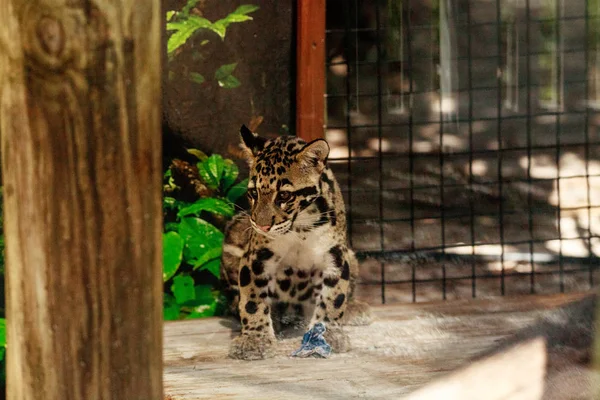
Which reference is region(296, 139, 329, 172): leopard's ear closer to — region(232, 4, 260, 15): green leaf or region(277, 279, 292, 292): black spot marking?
region(277, 279, 292, 292): black spot marking

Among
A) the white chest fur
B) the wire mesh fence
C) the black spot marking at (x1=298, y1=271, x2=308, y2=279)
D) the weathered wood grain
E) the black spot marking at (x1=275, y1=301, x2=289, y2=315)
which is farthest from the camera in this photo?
the wire mesh fence

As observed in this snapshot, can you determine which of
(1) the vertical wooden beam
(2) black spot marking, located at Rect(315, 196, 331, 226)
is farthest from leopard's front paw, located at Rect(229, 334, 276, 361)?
(1) the vertical wooden beam

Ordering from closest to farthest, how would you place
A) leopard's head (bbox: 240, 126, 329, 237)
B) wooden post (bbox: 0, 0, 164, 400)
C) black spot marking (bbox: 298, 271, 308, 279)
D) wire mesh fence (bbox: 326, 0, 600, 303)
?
wooden post (bbox: 0, 0, 164, 400)
leopard's head (bbox: 240, 126, 329, 237)
black spot marking (bbox: 298, 271, 308, 279)
wire mesh fence (bbox: 326, 0, 600, 303)

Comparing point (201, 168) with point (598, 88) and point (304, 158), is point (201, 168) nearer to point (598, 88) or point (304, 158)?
point (304, 158)

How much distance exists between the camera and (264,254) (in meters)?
4.76

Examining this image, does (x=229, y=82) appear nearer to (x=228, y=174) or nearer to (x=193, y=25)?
(x=193, y=25)

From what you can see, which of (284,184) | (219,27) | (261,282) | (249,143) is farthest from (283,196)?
(219,27)

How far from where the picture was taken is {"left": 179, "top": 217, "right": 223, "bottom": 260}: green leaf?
544 cm

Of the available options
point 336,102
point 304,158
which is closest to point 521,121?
point 336,102

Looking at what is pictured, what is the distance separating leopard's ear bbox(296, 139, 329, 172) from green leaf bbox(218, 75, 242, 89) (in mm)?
1026

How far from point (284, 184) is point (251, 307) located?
65 centimetres

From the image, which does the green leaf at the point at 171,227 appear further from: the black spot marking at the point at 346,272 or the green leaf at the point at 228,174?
the black spot marking at the point at 346,272

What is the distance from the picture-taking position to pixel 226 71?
217 inches

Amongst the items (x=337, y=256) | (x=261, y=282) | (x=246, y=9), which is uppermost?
(x=246, y=9)
